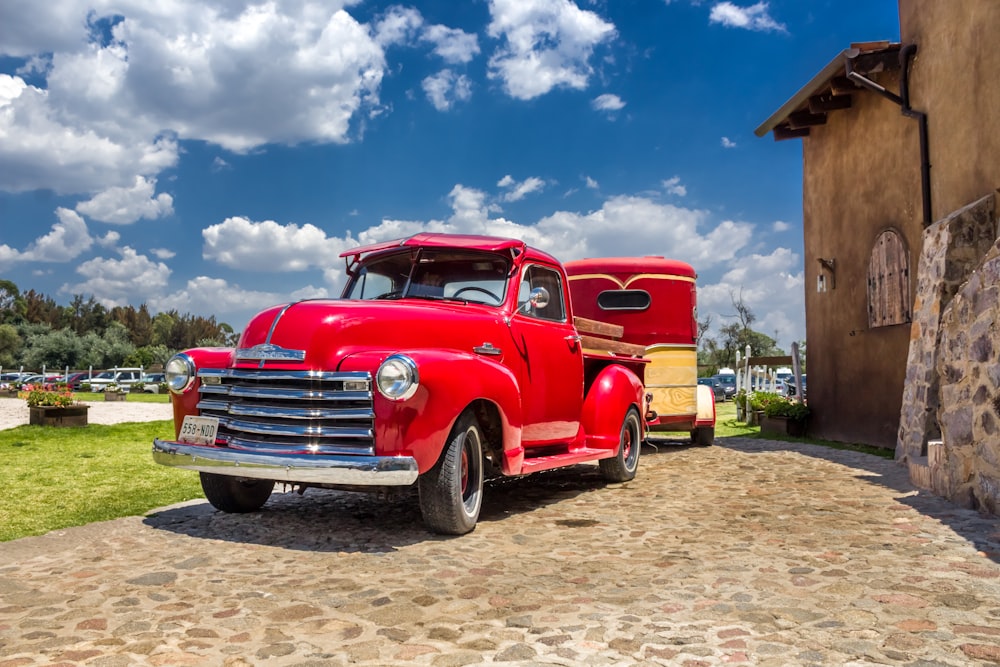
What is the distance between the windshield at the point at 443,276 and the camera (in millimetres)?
6305

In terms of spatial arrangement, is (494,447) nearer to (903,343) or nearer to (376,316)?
(376,316)

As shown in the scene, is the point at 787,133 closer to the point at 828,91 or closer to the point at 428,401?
the point at 828,91

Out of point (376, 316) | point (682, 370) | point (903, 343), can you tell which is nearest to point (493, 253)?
point (376, 316)

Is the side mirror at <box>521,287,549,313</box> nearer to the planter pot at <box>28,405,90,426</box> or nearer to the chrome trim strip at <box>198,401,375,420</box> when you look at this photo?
the chrome trim strip at <box>198,401,375,420</box>

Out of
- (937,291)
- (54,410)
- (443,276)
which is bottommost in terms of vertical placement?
(54,410)

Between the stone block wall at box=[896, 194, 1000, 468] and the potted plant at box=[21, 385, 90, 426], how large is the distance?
13483 millimetres

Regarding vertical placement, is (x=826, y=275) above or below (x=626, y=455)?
above

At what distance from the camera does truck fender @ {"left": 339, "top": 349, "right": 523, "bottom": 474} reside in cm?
476

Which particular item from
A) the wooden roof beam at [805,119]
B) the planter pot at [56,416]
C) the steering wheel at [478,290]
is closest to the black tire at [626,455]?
the steering wheel at [478,290]

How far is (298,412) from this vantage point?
16.1 ft

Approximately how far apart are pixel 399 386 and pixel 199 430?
1529mm

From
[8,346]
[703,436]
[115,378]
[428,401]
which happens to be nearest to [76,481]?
[428,401]

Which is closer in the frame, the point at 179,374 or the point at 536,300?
the point at 179,374

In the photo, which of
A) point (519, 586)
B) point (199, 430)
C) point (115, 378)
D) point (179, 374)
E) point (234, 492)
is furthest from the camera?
point (115, 378)
